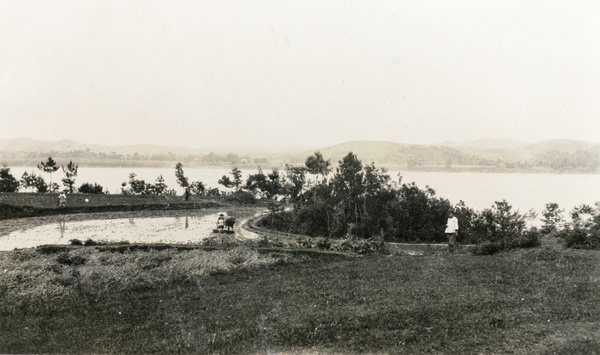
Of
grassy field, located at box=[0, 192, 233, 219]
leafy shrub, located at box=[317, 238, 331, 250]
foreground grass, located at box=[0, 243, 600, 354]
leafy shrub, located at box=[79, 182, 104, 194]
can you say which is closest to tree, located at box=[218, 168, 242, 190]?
grassy field, located at box=[0, 192, 233, 219]

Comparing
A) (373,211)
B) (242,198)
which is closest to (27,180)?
(242,198)

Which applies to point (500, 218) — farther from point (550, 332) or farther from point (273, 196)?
point (273, 196)

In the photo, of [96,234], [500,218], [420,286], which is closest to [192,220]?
[96,234]

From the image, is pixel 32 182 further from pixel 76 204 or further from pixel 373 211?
pixel 373 211

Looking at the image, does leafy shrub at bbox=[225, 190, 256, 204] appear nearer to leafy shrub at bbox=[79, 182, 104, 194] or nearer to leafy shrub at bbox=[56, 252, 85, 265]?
leafy shrub at bbox=[79, 182, 104, 194]

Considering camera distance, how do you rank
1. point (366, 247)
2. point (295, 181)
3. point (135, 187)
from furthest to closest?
point (135, 187) < point (295, 181) < point (366, 247)

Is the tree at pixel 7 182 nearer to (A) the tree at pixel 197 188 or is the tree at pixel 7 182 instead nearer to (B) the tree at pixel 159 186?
(B) the tree at pixel 159 186
